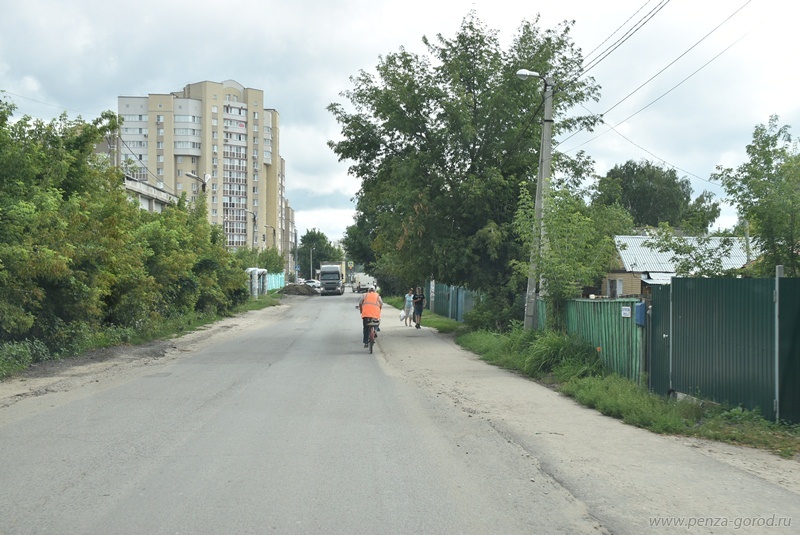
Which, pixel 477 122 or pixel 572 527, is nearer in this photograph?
pixel 572 527

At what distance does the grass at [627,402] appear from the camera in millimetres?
7992

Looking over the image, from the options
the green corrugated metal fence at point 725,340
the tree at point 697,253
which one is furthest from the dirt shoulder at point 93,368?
the tree at point 697,253

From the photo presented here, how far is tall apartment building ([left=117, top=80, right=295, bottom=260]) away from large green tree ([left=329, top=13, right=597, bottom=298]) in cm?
5854

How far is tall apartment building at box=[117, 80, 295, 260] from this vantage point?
3396 inches

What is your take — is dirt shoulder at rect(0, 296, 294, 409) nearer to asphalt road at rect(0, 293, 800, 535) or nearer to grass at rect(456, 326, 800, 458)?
asphalt road at rect(0, 293, 800, 535)

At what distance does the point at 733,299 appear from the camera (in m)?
8.99

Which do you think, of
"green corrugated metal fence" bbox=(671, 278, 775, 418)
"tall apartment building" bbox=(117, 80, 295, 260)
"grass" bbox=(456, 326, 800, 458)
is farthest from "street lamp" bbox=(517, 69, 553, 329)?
"tall apartment building" bbox=(117, 80, 295, 260)

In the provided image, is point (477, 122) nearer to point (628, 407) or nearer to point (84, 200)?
point (84, 200)

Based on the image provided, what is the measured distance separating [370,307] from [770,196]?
37.4 ft

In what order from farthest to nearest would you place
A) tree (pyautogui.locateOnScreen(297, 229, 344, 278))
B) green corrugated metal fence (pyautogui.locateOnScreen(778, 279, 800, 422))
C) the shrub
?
tree (pyautogui.locateOnScreen(297, 229, 344, 278)), the shrub, green corrugated metal fence (pyautogui.locateOnScreen(778, 279, 800, 422))

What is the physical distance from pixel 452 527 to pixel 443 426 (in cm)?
384

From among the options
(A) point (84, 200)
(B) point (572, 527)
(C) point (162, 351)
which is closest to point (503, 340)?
(C) point (162, 351)

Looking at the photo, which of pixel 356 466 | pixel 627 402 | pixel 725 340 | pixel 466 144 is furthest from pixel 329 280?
pixel 356 466

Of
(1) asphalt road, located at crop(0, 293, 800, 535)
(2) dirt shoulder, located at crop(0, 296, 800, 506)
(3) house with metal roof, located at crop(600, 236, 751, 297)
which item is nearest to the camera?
(1) asphalt road, located at crop(0, 293, 800, 535)
